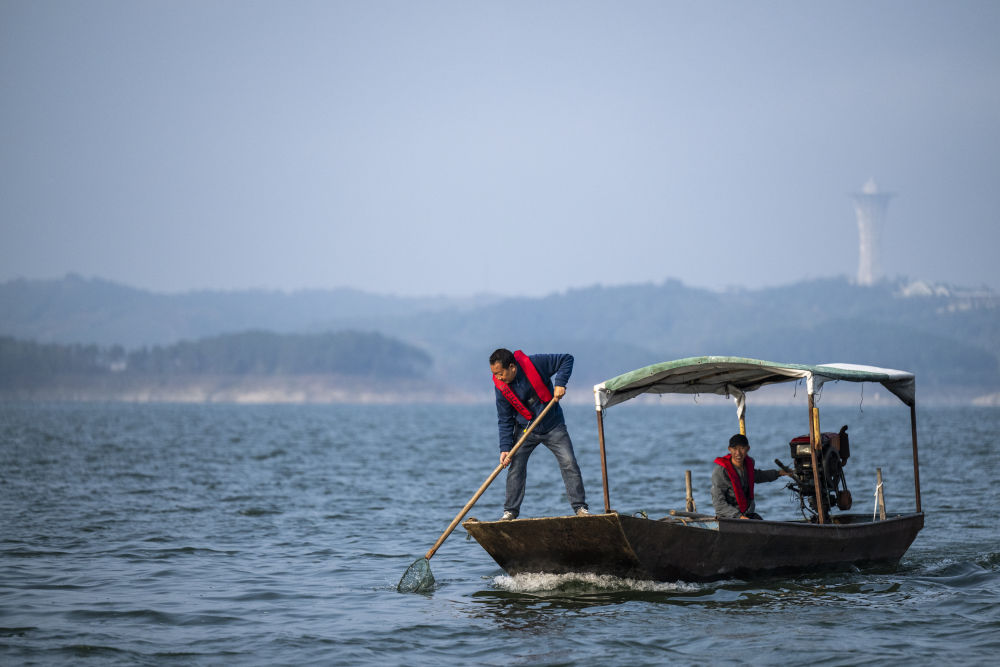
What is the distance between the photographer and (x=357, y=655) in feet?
34.2

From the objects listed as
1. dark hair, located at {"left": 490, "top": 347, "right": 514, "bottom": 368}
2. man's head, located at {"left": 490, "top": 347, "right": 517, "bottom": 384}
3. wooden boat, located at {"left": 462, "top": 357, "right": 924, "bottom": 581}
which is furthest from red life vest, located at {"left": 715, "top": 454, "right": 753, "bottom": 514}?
dark hair, located at {"left": 490, "top": 347, "right": 514, "bottom": 368}

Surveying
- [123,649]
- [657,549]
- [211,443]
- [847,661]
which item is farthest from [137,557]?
[211,443]

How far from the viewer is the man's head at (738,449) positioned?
13.3 metres

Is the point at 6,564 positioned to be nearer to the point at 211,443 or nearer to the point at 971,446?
the point at 211,443

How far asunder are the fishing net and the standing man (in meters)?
1.40

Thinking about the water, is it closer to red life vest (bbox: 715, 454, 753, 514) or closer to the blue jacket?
red life vest (bbox: 715, 454, 753, 514)

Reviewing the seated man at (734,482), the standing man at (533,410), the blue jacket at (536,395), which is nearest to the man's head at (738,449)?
the seated man at (734,482)

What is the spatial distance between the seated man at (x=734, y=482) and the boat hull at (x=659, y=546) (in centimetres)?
27

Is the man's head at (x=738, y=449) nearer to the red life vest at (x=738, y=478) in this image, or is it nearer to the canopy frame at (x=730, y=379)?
the red life vest at (x=738, y=478)

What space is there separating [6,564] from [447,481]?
16906mm

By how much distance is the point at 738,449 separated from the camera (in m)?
13.3

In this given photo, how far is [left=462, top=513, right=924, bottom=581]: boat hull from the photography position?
12.1m

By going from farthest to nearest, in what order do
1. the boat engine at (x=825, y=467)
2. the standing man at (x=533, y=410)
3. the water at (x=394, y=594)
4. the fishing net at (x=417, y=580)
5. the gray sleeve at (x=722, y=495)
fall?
the boat engine at (x=825, y=467), the fishing net at (x=417, y=580), the gray sleeve at (x=722, y=495), the standing man at (x=533, y=410), the water at (x=394, y=594)

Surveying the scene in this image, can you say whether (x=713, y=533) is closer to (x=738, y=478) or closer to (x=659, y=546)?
(x=659, y=546)
